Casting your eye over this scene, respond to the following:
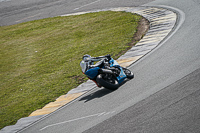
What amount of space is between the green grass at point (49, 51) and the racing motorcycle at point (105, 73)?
266cm

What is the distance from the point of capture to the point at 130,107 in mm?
7859

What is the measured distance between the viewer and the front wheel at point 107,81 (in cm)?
916

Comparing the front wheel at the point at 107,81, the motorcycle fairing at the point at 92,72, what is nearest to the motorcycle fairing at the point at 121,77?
the front wheel at the point at 107,81

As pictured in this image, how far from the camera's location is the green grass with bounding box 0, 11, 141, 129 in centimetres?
1229

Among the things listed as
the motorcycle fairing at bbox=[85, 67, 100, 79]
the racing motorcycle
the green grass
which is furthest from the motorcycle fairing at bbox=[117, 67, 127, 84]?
the green grass

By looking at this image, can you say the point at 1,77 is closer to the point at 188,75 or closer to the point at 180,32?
the point at 180,32

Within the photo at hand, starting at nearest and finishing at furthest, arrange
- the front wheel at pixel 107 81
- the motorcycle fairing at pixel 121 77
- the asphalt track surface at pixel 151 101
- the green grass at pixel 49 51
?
the asphalt track surface at pixel 151 101 → the front wheel at pixel 107 81 → the motorcycle fairing at pixel 121 77 → the green grass at pixel 49 51

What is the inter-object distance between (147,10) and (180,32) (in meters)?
6.02

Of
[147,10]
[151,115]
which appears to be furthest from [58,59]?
[151,115]

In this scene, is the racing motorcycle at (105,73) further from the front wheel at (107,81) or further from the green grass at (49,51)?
the green grass at (49,51)

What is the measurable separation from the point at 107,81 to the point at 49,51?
28.9 feet

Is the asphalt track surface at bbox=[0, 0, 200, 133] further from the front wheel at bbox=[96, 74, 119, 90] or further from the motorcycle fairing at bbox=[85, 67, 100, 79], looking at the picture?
the motorcycle fairing at bbox=[85, 67, 100, 79]

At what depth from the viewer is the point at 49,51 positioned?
17.5 m

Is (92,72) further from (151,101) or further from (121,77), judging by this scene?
(151,101)
